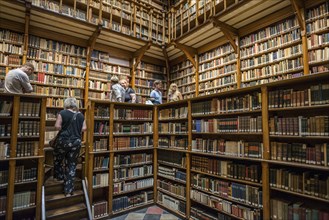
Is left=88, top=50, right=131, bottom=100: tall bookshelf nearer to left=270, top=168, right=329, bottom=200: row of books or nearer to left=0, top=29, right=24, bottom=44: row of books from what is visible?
left=0, top=29, right=24, bottom=44: row of books

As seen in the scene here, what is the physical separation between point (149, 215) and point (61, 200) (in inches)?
58.6

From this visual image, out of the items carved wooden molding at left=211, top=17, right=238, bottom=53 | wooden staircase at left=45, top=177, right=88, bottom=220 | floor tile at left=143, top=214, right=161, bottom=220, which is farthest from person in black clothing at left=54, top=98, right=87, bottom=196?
carved wooden molding at left=211, top=17, right=238, bottom=53

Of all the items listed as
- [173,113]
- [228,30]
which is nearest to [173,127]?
[173,113]

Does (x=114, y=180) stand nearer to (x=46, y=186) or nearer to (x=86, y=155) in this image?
(x=86, y=155)

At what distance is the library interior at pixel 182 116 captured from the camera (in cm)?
230

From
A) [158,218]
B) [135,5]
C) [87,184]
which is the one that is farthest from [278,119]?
[135,5]

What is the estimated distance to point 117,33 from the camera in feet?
16.8

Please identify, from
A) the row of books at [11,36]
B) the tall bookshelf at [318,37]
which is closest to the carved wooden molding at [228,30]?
the tall bookshelf at [318,37]

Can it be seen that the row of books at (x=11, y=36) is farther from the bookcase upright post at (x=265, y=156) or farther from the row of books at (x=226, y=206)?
the bookcase upright post at (x=265, y=156)

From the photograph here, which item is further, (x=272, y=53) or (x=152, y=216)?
(x=272, y=53)

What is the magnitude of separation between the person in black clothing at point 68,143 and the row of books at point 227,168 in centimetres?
191

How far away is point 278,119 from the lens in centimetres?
234

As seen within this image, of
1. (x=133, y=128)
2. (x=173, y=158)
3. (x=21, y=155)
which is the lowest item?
(x=173, y=158)

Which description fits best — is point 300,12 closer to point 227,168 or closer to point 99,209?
point 227,168
